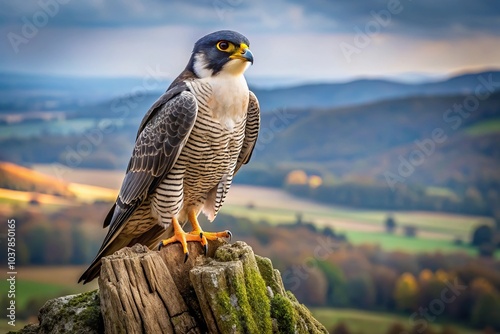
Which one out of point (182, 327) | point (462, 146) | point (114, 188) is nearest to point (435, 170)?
point (462, 146)

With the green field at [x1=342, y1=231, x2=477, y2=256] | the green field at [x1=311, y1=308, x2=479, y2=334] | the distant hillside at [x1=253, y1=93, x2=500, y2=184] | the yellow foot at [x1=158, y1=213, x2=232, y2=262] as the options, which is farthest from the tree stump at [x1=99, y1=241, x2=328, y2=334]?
the distant hillside at [x1=253, y1=93, x2=500, y2=184]

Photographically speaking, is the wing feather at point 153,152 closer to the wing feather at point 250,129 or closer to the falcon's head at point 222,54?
the falcon's head at point 222,54

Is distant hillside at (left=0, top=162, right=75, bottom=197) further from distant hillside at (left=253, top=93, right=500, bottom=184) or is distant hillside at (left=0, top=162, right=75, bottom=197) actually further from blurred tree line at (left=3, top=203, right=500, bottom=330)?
distant hillside at (left=253, top=93, right=500, bottom=184)

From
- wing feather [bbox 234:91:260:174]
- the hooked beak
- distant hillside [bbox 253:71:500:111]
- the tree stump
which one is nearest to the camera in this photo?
the tree stump

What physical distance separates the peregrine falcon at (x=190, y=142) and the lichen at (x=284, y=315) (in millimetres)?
742

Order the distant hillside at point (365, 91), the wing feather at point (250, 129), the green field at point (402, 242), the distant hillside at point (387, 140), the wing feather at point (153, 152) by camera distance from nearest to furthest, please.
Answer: the wing feather at point (153, 152), the wing feather at point (250, 129), the green field at point (402, 242), the distant hillside at point (387, 140), the distant hillside at point (365, 91)

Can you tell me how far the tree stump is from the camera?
3840 millimetres

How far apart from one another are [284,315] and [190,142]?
1529 millimetres

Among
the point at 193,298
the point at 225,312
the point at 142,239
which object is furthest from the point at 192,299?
the point at 142,239

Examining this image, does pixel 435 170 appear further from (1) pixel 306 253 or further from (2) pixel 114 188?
(2) pixel 114 188

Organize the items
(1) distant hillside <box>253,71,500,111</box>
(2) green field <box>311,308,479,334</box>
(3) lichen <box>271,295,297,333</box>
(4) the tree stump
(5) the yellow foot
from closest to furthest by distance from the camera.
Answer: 1. (4) the tree stump
2. (3) lichen <box>271,295,297,333</box>
3. (5) the yellow foot
4. (2) green field <box>311,308,479,334</box>
5. (1) distant hillside <box>253,71,500,111</box>

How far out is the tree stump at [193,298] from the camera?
384cm

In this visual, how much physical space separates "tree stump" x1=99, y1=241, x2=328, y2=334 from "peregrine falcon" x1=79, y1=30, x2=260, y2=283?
535mm

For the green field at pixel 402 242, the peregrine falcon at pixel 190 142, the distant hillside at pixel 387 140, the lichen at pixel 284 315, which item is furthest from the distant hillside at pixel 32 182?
the lichen at pixel 284 315
